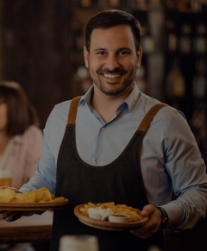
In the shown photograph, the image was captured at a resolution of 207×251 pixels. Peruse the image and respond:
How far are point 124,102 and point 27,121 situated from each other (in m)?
2.18

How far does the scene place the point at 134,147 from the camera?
7.39ft

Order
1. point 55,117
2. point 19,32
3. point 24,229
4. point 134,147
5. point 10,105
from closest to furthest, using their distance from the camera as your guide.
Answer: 1. point 134,147
2. point 55,117
3. point 24,229
4. point 10,105
5. point 19,32

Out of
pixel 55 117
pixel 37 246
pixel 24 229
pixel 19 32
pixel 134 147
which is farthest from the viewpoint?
pixel 19 32

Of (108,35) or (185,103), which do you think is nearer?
(108,35)

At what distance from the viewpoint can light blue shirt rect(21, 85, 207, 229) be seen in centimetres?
220

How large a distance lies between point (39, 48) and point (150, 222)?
364cm

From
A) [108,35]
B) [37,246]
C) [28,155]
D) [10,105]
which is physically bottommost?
[37,246]

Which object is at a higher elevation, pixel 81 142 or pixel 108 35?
pixel 108 35

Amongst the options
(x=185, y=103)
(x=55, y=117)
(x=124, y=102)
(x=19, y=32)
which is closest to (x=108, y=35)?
(x=124, y=102)

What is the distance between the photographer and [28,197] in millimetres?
2191

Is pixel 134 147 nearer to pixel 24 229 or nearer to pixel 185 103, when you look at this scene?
pixel 24 229

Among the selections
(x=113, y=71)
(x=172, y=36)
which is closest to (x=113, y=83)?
(x=113, y=71)

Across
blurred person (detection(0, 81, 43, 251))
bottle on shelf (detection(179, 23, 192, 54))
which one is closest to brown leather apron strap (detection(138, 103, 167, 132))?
blurred person (detection(0, 81, 43, 251))

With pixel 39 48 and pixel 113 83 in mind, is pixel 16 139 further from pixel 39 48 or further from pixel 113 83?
pixel 113 83
